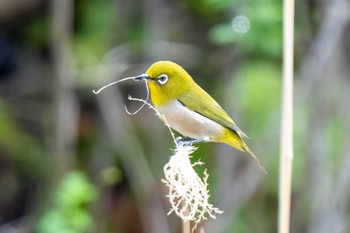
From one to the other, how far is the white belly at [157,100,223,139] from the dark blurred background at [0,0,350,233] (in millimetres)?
1511

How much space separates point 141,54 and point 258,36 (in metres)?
1.03

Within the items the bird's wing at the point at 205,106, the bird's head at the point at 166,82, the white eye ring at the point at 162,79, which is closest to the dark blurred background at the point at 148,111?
the bird's wing at the point at 205,106

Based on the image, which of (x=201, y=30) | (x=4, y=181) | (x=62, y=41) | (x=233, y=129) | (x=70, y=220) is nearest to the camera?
(x=233, y=129)

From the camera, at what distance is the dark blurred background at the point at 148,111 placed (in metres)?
4.12

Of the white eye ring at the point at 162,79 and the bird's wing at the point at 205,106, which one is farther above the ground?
the white eye ring at the point at 162,79

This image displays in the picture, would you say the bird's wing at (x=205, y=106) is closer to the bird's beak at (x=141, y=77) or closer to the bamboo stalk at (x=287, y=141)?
the bird's beak at (x=141, y=77)

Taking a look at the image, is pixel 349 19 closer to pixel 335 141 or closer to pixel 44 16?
pixel 335 141

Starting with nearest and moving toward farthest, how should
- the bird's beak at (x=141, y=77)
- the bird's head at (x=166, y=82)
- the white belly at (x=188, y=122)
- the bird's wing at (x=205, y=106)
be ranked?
the bird's beak at (x=141, y=77) < the bird's head at (x=166, y=82) < the white belly at (x=188, y=122) < the bird's wing at (x=205, y=106)

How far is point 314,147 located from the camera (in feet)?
13.5

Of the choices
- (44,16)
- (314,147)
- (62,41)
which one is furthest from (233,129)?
(44,16)

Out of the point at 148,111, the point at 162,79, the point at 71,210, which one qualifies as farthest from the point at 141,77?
the point at 148,111

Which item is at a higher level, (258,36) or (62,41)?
(62,41)

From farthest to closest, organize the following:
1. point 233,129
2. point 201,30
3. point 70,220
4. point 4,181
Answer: point 4,181, point 201,30, point 70,220, point 233,129

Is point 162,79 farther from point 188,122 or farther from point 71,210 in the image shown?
point 71,210
